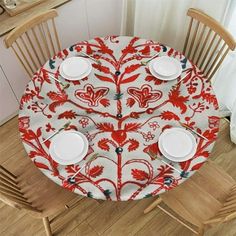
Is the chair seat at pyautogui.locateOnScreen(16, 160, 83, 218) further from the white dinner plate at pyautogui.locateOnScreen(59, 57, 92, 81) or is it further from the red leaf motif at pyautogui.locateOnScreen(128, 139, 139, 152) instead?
the white dinner plate at pyautogui.locateOnScreen(59, 57, 92, 81)

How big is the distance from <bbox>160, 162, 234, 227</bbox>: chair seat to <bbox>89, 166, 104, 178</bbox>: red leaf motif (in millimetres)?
399

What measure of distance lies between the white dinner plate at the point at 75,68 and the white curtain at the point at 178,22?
0.76 metres

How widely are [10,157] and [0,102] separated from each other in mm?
418

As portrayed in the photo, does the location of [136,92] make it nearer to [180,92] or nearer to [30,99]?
[180,92]

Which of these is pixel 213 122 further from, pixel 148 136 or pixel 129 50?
pixel 129 50

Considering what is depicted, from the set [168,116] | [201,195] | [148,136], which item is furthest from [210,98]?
[201,195]

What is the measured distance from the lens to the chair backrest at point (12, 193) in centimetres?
120

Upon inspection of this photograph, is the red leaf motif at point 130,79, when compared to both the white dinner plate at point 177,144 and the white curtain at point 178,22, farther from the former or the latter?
the white curtain at point 178,22

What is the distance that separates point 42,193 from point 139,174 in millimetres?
565

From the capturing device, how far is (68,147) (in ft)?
4.34

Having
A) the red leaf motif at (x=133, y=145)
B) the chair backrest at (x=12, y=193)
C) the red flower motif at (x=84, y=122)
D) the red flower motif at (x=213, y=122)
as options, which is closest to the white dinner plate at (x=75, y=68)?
the red flower motif at (x=84, y=122)

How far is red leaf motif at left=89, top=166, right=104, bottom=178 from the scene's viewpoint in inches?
49.9

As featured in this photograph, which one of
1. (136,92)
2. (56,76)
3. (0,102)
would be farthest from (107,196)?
(0,102)

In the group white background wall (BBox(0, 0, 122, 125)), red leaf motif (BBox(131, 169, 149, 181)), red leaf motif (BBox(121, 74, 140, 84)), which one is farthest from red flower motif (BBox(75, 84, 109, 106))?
white background wall (BBox(0, 0, 122, 125))
